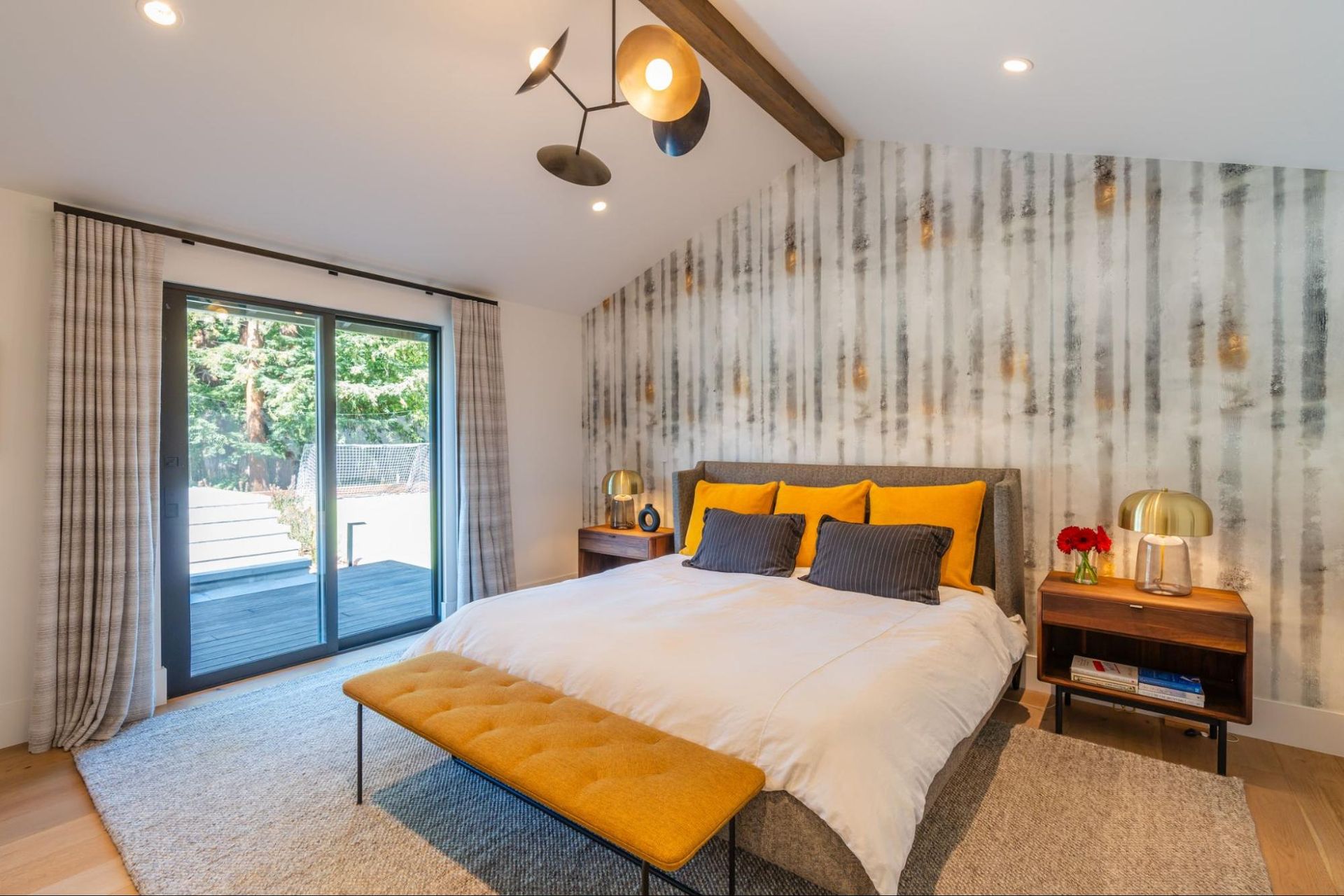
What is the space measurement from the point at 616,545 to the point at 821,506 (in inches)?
63.0

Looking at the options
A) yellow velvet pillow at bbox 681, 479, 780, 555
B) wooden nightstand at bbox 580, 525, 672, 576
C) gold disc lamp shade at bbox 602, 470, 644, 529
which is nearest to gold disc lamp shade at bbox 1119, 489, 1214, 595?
yellow velvet pillow at bbox 681, 479, 780, 555

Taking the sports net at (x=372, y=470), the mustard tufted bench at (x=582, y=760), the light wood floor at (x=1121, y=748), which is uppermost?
the sports net at (x=372, y=470)

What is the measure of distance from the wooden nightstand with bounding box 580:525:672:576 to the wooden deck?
112 centimetres

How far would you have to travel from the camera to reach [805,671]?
76.4 inches

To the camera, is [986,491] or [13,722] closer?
[13,722]

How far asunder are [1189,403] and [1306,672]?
1.20 m

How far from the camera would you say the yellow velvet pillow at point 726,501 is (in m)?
3.85

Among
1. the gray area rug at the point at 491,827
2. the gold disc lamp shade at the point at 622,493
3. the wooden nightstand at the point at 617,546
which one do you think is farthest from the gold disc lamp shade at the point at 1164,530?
the gold disc lamp shade at the point at 622,493

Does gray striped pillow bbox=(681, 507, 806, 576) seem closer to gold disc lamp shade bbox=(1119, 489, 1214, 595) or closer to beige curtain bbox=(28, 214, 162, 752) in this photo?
gold disc lamp shade bbox=(1119, 489, 1214, 595)

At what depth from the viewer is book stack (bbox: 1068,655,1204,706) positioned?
254 centimetres

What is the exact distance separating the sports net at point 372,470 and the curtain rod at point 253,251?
3.39 feet

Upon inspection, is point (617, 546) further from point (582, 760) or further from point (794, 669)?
point (582, 760)

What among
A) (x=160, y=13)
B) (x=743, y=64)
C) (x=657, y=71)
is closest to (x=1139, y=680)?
(x=657, y=71)

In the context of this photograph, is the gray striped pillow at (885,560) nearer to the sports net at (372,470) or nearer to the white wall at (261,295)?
the white wall at (261,295)
